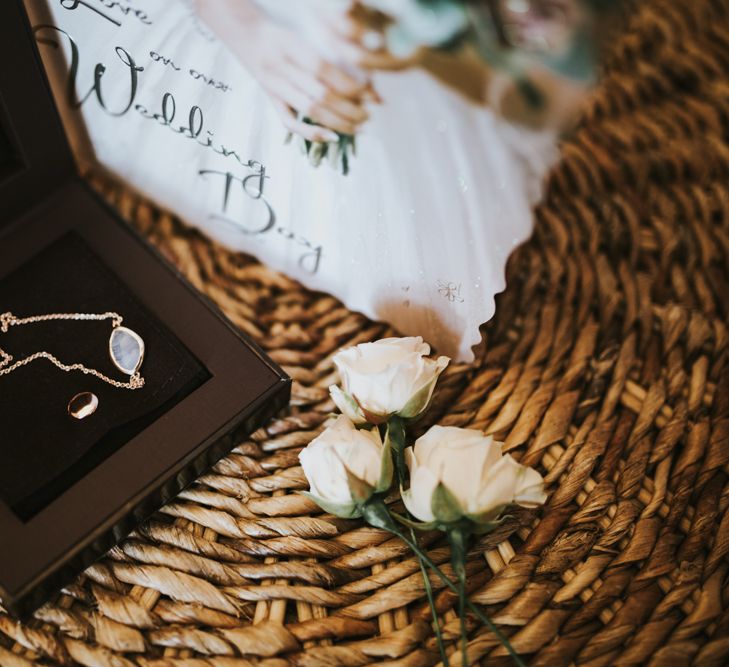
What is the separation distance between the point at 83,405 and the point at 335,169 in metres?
0.29

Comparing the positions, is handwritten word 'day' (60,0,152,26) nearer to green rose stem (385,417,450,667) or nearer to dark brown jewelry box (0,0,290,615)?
dark brown jewelry box (0,0,290,615)

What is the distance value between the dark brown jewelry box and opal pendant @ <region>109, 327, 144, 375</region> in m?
0.02

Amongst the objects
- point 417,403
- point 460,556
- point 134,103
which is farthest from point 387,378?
point 134,103

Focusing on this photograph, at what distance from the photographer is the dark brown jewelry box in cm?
56

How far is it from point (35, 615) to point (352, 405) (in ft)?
0.97

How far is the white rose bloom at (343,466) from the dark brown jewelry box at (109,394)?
0.29 feet

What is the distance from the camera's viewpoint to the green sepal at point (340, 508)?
0.56m

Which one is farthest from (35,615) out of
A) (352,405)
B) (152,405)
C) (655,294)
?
(655,294)

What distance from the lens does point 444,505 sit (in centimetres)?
53

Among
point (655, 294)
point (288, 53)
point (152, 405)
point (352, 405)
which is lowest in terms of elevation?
point (655, 294)

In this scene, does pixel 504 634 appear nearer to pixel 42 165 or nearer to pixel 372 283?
pixel 372 283

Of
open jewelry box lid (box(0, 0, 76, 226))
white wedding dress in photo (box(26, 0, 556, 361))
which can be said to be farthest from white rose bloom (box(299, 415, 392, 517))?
open jewelry box lid (box(0, 0, 76, 226))

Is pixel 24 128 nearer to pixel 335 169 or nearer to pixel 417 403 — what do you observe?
pixel 335 169

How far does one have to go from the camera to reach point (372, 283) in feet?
2.25
